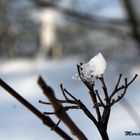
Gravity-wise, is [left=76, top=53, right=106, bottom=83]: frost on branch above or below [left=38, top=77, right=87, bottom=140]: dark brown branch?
above

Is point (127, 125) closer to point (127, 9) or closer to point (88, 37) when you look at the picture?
point (127, 9)

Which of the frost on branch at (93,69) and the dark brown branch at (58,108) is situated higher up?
the frost on branch at (93,69)

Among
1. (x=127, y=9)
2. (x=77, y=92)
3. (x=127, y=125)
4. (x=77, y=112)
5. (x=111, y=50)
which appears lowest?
(x=127, y=125)

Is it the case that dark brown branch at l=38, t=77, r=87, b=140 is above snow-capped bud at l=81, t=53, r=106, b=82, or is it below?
below

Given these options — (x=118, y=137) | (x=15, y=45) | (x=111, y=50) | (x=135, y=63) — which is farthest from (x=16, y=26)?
(x=118, y=137)

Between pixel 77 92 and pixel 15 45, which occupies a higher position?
pixel 15 45

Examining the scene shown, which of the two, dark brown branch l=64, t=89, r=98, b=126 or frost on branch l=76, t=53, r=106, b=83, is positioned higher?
frost on branch l=76, t=53, r=106, b=83

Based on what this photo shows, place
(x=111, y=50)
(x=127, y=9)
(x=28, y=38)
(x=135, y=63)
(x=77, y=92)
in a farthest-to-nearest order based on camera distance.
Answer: (x=28, y=38)
(x=111, y=50)
(x=135, y=63)
(x=127, y=9)
(x=77, y=92)

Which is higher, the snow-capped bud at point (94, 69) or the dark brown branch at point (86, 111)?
the snow-capped bud at point (94, 69)
